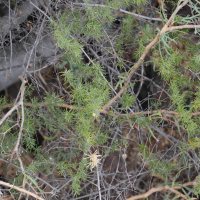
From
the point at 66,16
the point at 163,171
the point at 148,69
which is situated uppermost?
the point at 66,16

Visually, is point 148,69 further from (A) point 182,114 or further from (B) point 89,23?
(B) point 89,23

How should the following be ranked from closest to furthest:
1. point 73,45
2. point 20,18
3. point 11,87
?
point 73,45 → point 20,18 → point 11,87

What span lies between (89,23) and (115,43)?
42 centimetres

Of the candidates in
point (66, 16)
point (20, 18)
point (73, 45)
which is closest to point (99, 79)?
point (73, 45)

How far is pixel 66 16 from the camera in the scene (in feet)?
3.64

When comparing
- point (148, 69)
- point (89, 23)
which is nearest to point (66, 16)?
point (89, 23)

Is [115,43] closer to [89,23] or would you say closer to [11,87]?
[89,23]

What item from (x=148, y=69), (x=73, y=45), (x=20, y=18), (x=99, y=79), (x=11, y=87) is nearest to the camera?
(x=73, y=45)

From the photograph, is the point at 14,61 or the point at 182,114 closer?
the point at 182,114

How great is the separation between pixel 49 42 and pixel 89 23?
47 centimetres

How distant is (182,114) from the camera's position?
112 centimetres

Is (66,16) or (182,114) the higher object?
(66,16)

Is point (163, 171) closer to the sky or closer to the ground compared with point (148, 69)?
closer to the ground

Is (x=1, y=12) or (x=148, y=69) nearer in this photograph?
(x=1, y=12)
